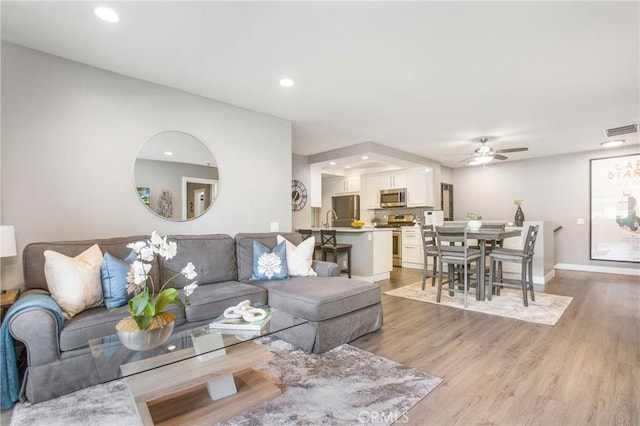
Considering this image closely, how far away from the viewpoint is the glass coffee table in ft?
5.30

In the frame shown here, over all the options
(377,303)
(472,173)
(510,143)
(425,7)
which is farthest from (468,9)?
(472,173)

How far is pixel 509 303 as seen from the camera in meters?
4.12

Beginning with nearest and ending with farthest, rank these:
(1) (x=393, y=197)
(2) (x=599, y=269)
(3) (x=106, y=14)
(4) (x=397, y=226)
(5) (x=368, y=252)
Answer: (3) (x=106, y=14) → (5) (x=368, y=252) → (2) (x=599, y=269) → (1) (x=393, y=197) → (4) (x=397, y=226)

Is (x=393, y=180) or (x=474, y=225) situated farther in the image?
(x=393, y=180)

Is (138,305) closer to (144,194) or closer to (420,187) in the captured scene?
(144,194)

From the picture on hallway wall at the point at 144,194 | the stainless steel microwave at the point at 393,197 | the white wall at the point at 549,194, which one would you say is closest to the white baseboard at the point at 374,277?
the stainless steel microwave at the point at 393,197

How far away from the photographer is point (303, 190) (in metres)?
6.62

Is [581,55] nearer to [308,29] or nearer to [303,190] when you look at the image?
[308,29]

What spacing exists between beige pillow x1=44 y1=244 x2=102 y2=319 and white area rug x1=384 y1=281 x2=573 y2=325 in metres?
3.70

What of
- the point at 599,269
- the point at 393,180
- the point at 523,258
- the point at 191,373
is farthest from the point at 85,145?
the point at 599,269

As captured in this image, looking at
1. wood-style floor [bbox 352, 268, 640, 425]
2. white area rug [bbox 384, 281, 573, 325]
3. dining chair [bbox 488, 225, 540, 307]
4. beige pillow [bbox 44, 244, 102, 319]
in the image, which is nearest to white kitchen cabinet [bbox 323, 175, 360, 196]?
white area rug [bbox 384, 281, 573, 325]

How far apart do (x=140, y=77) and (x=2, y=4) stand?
110 cm

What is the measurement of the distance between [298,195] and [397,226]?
2.91m

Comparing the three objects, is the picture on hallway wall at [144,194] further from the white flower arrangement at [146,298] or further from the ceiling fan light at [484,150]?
the ceiling fan light at [484,150]
